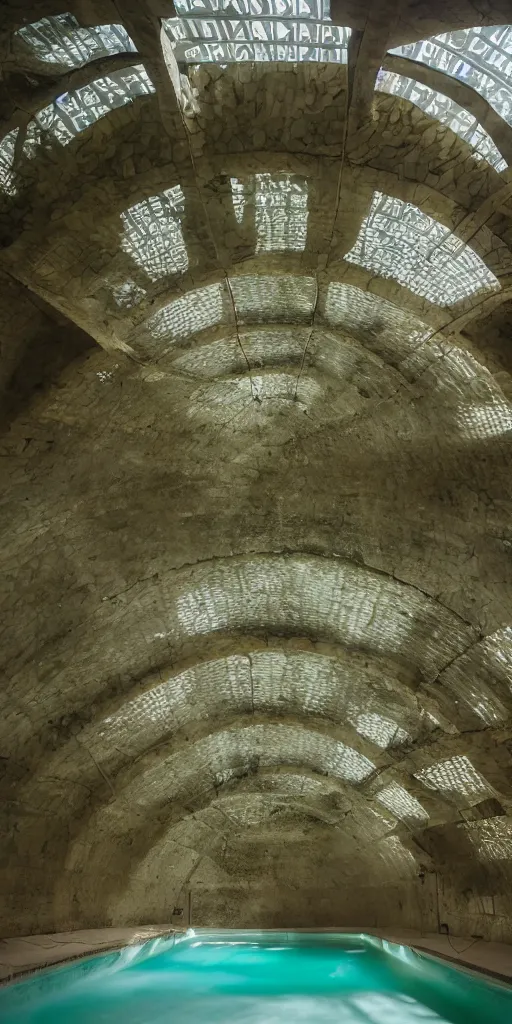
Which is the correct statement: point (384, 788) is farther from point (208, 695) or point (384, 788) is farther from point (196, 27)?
point (196, 27)

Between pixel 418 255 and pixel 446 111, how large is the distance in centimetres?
118

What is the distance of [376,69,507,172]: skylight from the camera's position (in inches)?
189

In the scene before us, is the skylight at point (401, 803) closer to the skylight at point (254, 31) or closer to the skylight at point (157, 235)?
the skylight at point (157, 235)

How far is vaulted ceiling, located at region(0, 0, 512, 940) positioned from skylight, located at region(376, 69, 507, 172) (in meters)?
0.03

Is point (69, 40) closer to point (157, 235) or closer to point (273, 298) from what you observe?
point (157, 235)

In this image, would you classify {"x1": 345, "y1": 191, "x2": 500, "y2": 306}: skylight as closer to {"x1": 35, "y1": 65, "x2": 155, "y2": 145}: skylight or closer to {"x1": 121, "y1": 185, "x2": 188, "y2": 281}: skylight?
{"x1": 121, "y1": 185, "x2": 188, "y2": 281}: skylight

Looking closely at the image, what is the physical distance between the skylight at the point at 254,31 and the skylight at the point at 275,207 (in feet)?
2.83

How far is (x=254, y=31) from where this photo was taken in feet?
15.0

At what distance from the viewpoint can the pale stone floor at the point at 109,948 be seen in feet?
30.7

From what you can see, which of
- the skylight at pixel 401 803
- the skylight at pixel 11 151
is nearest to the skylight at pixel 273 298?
the skylight at pixel 11 151

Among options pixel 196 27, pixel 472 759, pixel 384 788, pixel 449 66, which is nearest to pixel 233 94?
pixel 196 27

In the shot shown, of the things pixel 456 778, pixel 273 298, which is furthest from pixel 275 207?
pixel 456 778

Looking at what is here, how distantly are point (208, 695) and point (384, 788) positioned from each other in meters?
4.01

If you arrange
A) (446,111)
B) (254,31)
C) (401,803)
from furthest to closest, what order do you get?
(401,803) < (446,111) < (254,31)
